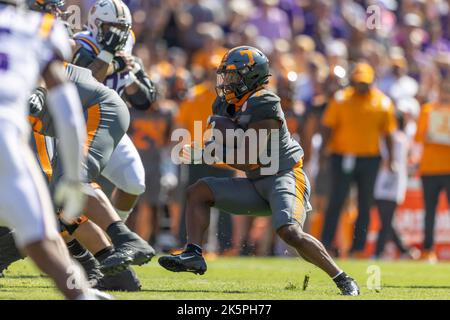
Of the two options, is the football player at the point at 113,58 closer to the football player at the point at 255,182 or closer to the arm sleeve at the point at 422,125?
A: the football player at the point at 255,182

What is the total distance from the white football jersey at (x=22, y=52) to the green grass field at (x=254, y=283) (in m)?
1.56

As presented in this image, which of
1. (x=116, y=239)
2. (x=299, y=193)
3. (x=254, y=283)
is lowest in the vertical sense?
(x=254, y=283)

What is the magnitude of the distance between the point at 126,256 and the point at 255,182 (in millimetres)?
1069

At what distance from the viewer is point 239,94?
690 cm

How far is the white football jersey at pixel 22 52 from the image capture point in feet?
15.6

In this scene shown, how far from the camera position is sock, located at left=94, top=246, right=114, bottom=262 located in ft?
21.1

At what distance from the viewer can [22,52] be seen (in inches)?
189

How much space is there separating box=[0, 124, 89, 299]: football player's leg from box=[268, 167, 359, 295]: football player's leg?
1.95 m

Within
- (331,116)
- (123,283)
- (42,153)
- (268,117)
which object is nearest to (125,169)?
(42,153)

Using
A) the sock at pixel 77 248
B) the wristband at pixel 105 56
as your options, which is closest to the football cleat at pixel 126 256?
the sock at pixel 77 248

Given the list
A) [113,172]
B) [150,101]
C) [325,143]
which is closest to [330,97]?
[325,143]

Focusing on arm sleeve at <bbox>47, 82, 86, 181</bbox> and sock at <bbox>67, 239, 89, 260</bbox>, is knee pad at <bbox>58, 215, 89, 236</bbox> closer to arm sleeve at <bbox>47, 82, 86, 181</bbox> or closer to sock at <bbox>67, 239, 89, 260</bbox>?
sock at <bbox>67, 239, 89, 260</bbox>

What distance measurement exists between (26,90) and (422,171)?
762 cm

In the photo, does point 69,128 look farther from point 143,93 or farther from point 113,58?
point 143,93
